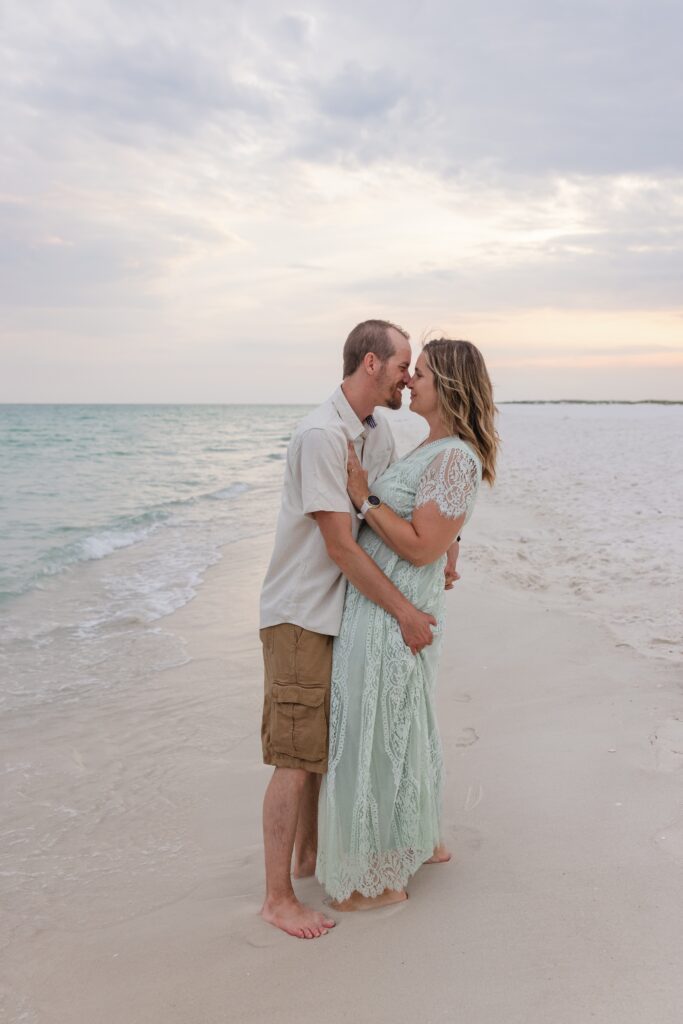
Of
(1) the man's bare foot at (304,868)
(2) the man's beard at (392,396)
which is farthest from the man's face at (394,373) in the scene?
(1) the man's bare foot at (304,868)

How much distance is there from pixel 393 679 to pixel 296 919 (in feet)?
2.89

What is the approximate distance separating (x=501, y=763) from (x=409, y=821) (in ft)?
3.78

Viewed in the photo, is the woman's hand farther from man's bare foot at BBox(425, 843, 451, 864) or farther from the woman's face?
man's bare foot at BBox(425, 843, 451, 864)

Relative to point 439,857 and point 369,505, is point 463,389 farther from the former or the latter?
point 439,857

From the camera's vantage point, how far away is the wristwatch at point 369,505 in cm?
287

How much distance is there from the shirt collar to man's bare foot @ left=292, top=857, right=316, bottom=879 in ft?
5.57

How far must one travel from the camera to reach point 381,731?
2961 millimetres

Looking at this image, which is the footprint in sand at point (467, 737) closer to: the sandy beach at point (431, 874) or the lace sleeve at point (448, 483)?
the sandy beach at point (431, 874)

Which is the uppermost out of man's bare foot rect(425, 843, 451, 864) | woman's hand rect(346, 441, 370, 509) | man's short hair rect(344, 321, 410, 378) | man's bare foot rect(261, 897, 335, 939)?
man's short hair rect(344, 321, 410, 378)

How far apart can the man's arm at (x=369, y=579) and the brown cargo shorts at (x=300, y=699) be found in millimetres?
265

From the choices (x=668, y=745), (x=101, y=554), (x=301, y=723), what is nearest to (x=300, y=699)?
(x=301, y=723)

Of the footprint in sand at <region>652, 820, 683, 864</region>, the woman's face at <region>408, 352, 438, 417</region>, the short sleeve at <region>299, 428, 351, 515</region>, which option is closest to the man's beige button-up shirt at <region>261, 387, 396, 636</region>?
the short sleeve at <region>299, 428, 351, 515</region>

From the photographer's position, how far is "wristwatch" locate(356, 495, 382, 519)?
2.87 m

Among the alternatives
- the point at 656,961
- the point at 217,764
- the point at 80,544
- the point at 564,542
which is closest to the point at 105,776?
the point at 217,764
